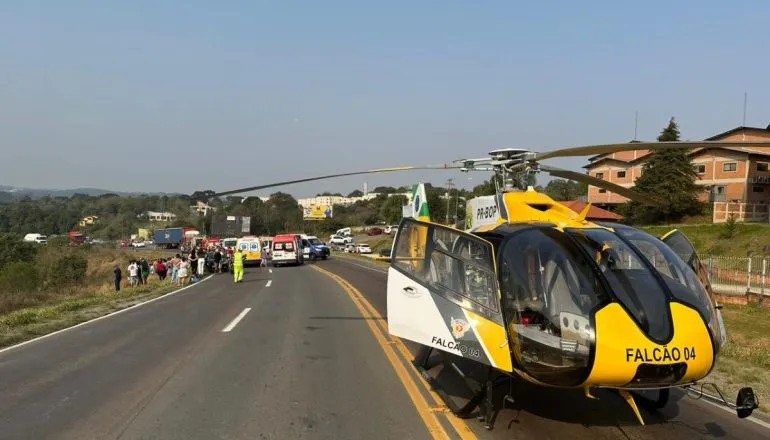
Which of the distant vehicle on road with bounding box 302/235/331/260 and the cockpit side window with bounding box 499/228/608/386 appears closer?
the cockpit side window with bounding box 499/228/608/386

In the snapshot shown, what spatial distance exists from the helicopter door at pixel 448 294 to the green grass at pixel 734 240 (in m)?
32.5

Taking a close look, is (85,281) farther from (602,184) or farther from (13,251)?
(602,184)

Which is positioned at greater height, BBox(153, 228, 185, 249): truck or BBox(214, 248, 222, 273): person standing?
BBox(214, 248, 222, 273): person standing

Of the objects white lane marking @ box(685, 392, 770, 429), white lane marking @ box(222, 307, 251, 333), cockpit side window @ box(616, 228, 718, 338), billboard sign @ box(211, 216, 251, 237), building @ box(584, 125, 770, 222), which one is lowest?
billboard sign @ box(211, 216, 251, 237)

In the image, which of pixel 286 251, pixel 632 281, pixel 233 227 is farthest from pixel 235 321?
pixel 233 227

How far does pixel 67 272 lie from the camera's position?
188 feet

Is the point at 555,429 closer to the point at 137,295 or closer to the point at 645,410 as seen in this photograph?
the point at 645,410

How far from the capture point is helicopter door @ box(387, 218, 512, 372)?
578cm

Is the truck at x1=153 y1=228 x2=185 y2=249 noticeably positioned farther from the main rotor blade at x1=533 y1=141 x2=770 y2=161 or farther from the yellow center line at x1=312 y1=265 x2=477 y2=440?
the main rotor blade at x1=533 y1=141 x2=770 y2=161

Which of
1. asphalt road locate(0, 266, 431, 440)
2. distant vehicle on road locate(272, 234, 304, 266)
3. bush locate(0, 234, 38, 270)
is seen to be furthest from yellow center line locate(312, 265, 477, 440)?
bush locate(0, 234, 38, 270)

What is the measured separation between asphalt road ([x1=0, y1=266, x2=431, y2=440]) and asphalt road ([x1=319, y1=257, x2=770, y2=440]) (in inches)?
43.3

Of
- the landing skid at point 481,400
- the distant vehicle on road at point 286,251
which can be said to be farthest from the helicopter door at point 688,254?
the distant vehicle on road at point 286,251

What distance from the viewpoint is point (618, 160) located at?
71812mm

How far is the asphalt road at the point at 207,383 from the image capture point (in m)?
5.76
